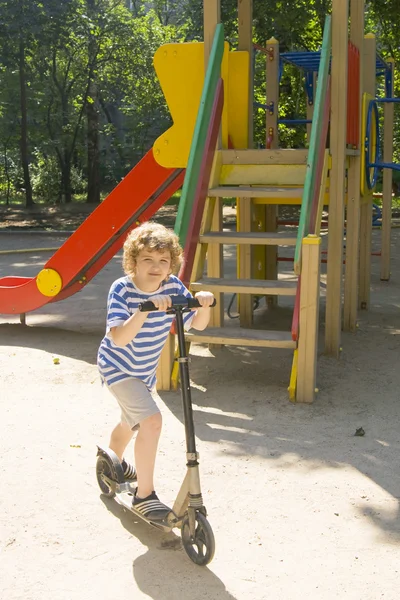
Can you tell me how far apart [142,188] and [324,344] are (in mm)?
2057

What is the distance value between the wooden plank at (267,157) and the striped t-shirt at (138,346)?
3101 millimetres

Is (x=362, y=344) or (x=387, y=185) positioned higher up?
(x=387, y=185)

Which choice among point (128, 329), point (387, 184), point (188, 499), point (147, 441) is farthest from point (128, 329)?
point (387, 184)

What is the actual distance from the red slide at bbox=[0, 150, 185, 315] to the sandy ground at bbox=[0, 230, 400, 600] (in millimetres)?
692

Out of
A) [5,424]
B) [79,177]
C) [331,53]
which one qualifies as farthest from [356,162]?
[79,177]

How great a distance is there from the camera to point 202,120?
6.09m

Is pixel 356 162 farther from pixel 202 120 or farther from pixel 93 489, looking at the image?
pixel 93 489

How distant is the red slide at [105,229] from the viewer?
Answer: 691 cm

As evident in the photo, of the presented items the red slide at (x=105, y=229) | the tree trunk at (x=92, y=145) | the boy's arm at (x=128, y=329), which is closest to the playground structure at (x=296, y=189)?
the red slide at (x=105, y=229)

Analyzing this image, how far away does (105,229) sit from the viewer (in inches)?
275

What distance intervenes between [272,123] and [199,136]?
2.51 metres

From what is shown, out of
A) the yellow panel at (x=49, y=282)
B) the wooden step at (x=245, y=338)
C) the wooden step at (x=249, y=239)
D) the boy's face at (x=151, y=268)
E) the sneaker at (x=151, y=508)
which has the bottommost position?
the sneaker at (x=151, y=508)

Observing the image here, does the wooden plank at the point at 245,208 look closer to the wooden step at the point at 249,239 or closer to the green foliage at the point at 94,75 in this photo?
the wooden step at the point at 249,239

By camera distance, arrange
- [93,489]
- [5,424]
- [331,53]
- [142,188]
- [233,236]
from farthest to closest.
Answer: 1. [142,188]
2. [331,53]
3. [233,236]
4. [5,424]
5. [93,489]
